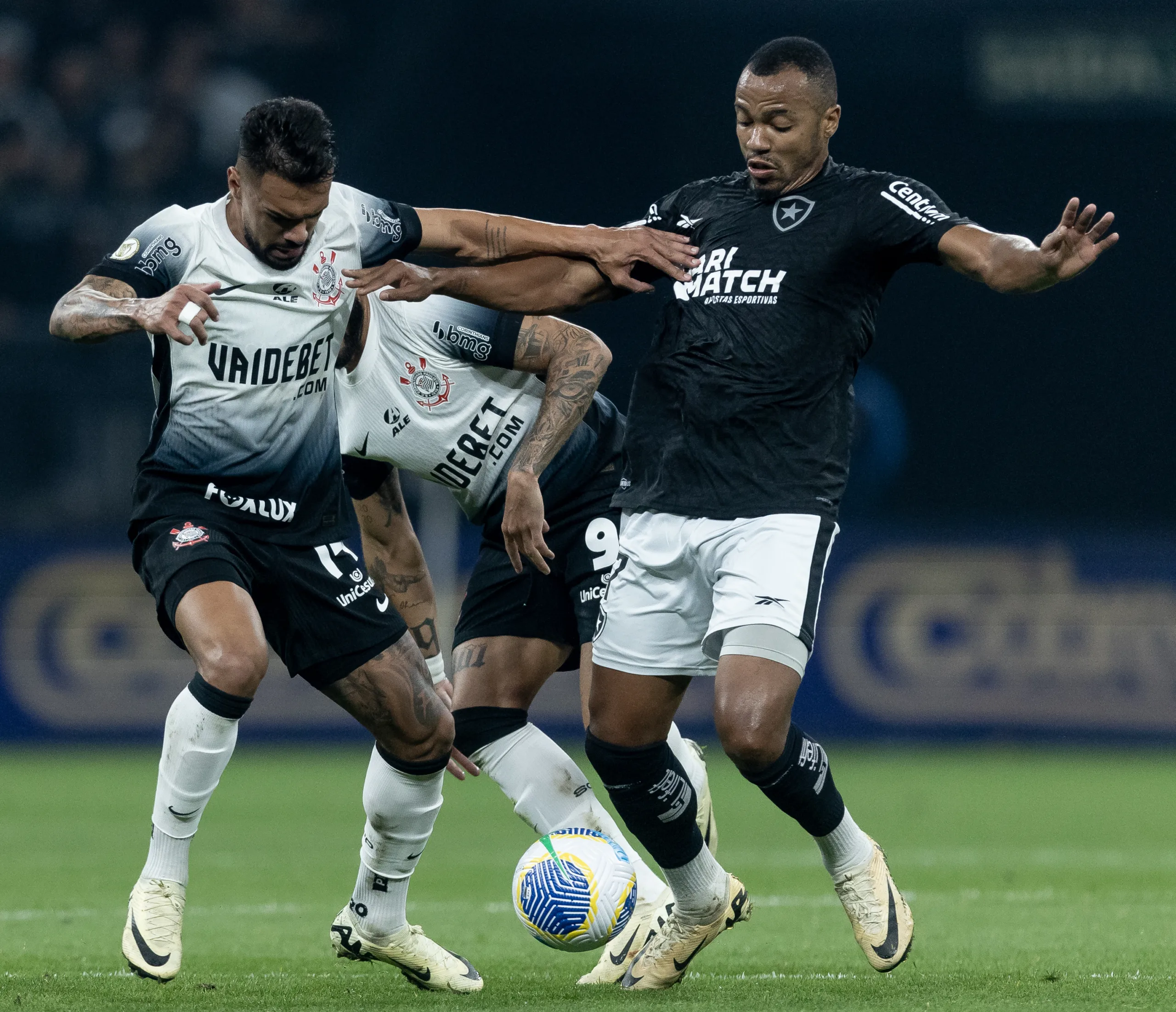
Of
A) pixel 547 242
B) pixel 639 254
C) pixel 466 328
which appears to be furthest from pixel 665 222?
pixel 466 328

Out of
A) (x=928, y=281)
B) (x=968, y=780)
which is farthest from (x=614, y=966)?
(x=928, y=281)

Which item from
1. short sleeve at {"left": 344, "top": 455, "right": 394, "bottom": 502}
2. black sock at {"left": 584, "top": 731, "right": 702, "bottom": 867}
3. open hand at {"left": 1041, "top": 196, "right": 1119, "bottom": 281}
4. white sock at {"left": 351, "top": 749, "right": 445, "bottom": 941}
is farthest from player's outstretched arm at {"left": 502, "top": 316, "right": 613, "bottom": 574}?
open hand at {"left": 1041, "top": 196, "right": 1119, "bottom": 281}

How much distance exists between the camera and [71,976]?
5633mm

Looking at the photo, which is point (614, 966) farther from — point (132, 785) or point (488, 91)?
point (488, 91)

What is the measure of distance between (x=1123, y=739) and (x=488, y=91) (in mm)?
7062

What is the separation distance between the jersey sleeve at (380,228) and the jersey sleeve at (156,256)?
51cm

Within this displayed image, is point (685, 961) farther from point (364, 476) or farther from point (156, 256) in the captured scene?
point (156, 256)

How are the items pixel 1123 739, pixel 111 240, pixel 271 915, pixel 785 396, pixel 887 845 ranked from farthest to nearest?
pixel 111 240 < pixel 1123 739 < pixel 887 845 < pixel 271 915 < pixel 785 396

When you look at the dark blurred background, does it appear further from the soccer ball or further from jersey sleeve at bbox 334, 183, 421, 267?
the soccer ball

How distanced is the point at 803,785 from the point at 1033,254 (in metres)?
1.56

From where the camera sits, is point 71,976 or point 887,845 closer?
point 71,976

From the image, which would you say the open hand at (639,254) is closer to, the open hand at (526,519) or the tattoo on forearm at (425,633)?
the open hand at (526,519)

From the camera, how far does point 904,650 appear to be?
13523mm

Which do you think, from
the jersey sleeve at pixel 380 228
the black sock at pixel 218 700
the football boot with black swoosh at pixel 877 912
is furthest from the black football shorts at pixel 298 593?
the football boot with black swoosh at pixel 877 912
